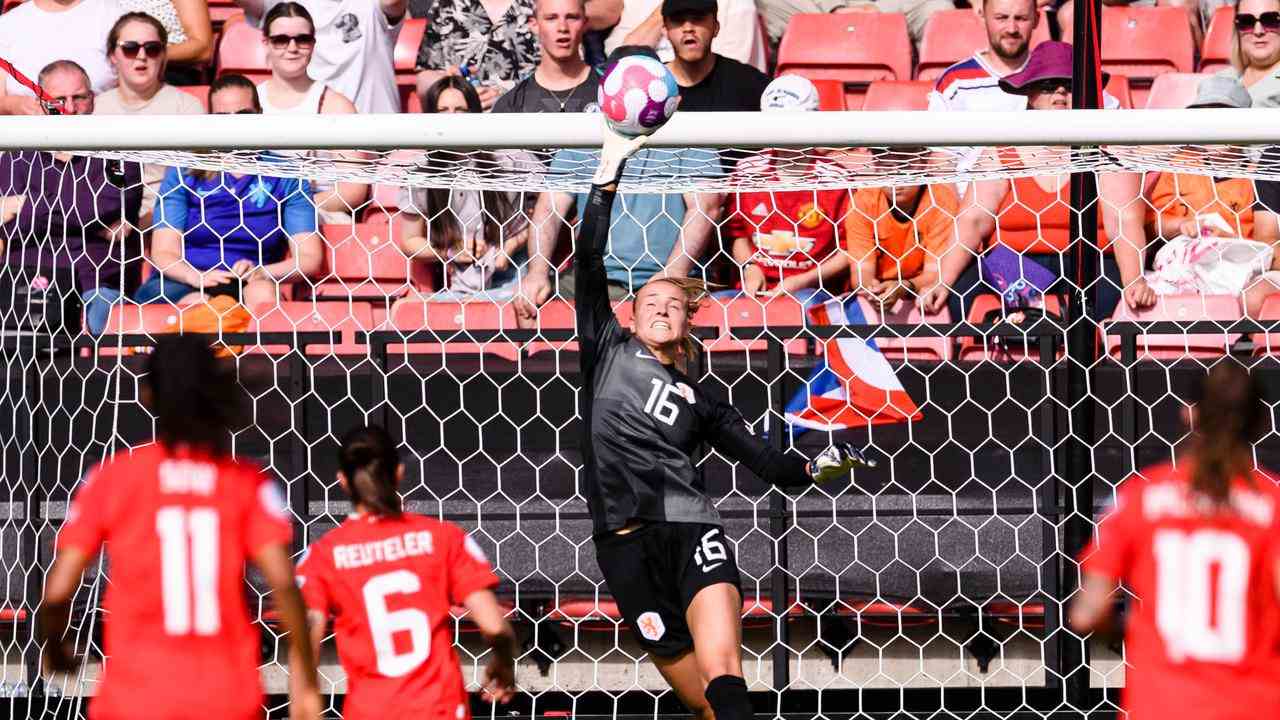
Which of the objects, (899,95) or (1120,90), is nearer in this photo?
(1120,90)

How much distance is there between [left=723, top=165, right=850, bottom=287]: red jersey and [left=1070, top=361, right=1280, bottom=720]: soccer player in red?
3197 mm

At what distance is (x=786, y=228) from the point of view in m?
6.11

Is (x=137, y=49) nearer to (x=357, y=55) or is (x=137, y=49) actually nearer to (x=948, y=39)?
(x=357, y=55)

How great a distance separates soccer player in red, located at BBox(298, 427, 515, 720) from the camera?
3.01m

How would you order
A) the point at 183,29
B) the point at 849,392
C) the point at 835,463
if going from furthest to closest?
the point at 183,29
the point at 849,392
the point at 835,463

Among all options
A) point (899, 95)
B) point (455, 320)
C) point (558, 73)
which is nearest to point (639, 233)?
point (455, 320)

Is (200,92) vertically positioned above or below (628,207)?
above

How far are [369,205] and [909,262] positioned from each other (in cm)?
232

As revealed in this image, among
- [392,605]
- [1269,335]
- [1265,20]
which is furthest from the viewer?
[1265,20]

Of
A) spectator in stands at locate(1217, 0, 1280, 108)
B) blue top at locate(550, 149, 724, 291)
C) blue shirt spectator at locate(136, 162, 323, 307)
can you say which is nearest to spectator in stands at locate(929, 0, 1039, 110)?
spectator in stands at locate(1217, 0, 1280, 108)

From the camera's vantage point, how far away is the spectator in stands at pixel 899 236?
5.89 metres

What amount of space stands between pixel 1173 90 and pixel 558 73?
2814mm

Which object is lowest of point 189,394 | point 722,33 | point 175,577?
point 175,577

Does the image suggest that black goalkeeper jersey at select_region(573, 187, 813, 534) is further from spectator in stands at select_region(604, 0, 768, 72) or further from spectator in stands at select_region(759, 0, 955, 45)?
spectator in stands at select_region(759, 0, 955, 45)
